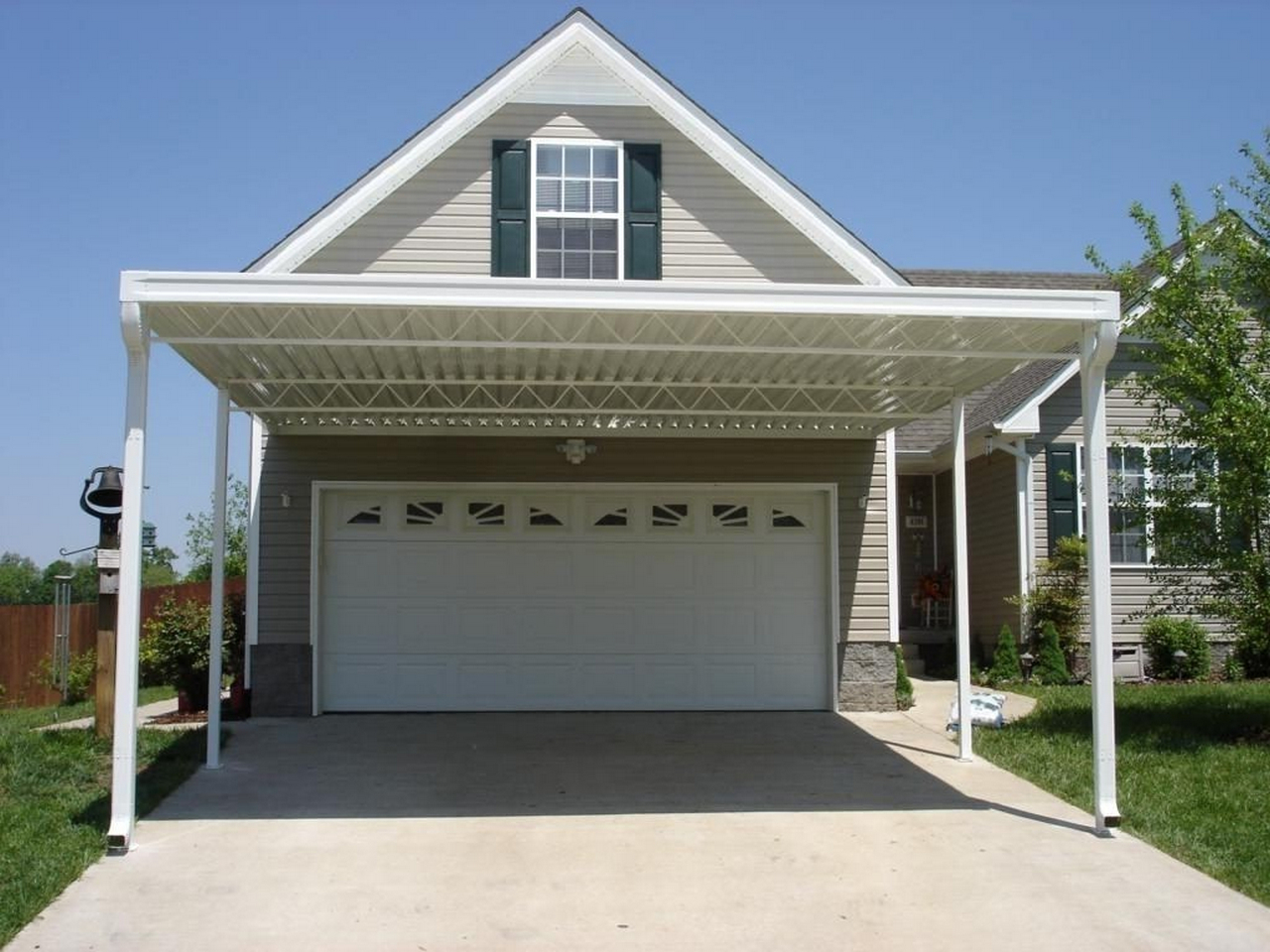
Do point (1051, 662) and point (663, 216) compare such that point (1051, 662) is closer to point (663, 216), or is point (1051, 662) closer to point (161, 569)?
point (663, 216)

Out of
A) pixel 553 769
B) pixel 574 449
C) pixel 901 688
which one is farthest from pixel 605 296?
pixel 901 688

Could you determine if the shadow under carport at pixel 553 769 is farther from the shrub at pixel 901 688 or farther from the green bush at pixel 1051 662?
the green bush at pixel 1051 662

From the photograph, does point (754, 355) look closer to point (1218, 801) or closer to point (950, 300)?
point (950, 300)

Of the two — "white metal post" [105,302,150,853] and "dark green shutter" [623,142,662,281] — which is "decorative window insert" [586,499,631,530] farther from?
"white metal post" [105,302,150,853]

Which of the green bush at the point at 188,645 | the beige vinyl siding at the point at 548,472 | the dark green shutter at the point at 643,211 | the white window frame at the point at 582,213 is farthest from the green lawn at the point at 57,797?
the dark green shutter at the point at 643,211

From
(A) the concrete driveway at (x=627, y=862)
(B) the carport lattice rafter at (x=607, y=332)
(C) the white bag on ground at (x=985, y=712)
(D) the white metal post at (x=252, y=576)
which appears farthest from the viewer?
(D) the white metal post at (x=252, y=576)

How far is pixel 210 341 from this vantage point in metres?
8.34

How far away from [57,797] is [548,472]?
5.64m

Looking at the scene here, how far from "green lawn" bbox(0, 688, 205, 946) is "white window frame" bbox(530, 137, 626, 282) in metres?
5.76

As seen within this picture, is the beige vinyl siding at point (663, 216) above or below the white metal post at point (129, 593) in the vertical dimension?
above

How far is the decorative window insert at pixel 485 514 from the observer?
518 inches

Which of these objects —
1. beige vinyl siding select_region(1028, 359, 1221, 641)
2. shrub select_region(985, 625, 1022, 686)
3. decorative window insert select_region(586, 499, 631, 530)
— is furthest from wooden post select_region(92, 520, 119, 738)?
beige vinyl siding select_region(1028, 359, 1221, 641)

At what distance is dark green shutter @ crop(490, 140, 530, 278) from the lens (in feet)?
42.9

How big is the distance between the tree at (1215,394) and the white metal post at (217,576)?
25.0ft
